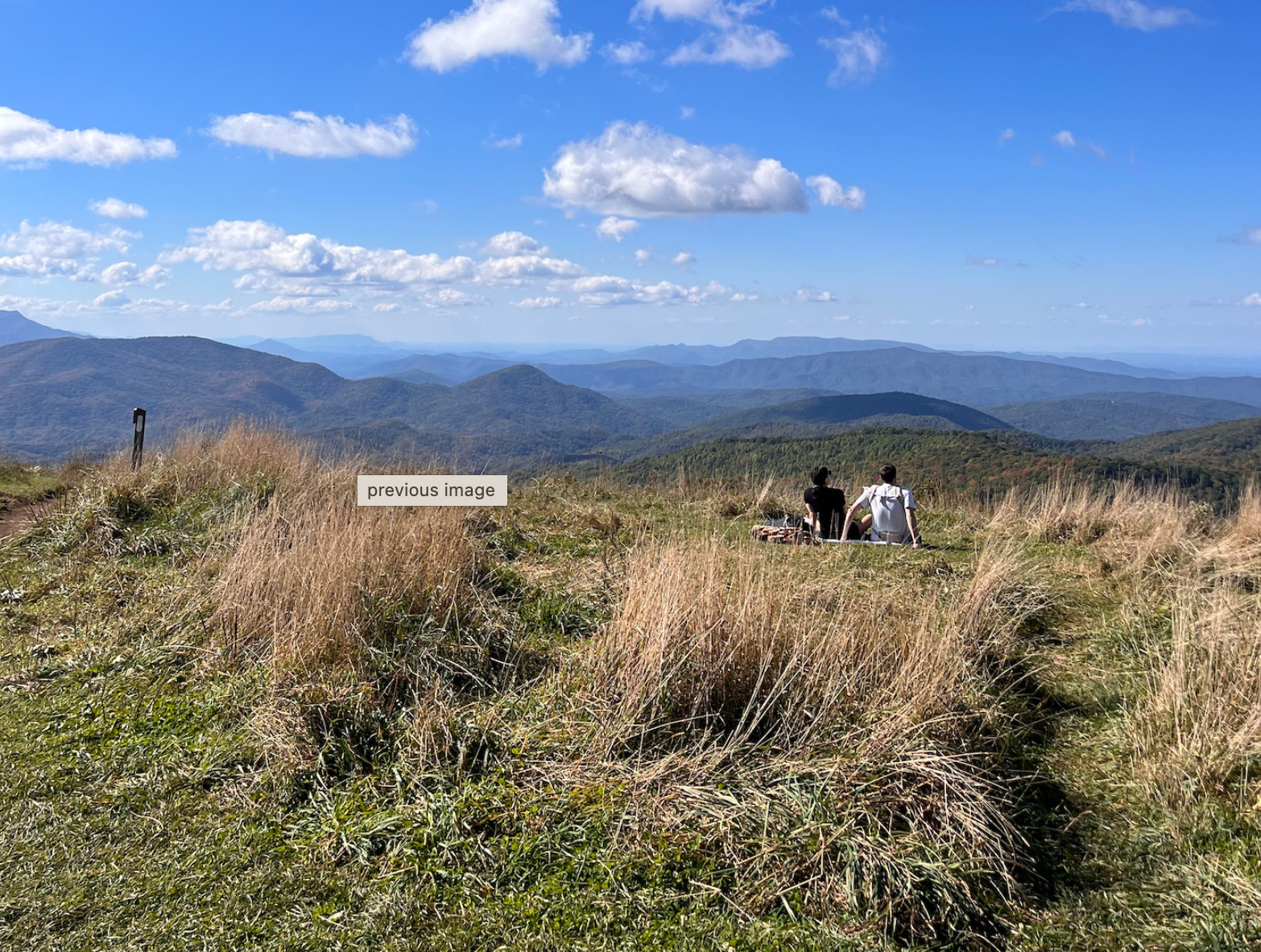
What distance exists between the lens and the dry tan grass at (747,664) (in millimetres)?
3754

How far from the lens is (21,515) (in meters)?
9.13

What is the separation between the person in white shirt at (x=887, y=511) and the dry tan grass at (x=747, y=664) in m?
3.92

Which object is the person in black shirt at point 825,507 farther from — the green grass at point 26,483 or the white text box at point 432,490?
the green grass at point 26,483

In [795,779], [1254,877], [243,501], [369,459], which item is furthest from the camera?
[369,459]

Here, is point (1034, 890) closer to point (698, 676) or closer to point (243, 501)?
point (698, 676)

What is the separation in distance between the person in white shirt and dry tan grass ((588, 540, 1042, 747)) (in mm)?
3915

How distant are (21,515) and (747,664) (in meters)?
9.42

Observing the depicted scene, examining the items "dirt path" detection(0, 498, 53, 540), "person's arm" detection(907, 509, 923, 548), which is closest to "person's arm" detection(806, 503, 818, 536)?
"person's arm" detection(907, 509, 923, 548)

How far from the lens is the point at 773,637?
160 inches

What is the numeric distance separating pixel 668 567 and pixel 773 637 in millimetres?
738

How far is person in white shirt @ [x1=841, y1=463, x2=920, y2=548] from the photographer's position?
8.46 m

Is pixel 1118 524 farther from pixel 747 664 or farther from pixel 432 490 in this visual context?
pixel 432 490

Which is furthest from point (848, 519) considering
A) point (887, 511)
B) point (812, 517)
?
point (812, 517)

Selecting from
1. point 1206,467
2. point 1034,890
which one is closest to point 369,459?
point 1034,890
